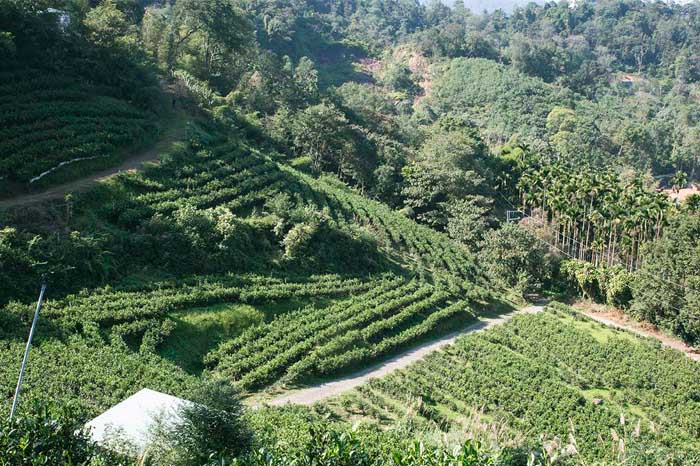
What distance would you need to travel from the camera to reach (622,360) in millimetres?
28828

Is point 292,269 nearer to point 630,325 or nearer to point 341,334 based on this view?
point 341,334

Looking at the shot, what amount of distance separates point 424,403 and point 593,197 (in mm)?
28587

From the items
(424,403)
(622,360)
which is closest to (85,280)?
(424,403)

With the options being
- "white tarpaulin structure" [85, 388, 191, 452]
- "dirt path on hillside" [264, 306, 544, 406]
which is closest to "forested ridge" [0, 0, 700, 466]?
"dirt path on hillside" [264, 306, 544, 406]

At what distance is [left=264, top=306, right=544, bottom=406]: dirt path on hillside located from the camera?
22.7 m

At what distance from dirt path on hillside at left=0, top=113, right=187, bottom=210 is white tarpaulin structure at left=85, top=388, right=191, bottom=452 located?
524 inches

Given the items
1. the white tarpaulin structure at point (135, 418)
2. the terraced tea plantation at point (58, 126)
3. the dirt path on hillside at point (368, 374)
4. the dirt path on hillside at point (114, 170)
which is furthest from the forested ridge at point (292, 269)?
the white tarpaulin structure at point (135, 418)

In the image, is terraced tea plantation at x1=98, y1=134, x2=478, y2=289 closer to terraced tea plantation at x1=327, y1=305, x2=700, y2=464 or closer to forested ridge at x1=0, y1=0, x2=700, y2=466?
forested ridge at x1=0, y1=0, x2=700, y2=466

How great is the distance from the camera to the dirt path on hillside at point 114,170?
2591 centimetres

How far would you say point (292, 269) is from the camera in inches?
1185

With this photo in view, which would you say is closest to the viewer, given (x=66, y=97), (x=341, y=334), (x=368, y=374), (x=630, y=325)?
(x=368, y=374)

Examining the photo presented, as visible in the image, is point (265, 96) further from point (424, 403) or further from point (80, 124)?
point (424, 403)

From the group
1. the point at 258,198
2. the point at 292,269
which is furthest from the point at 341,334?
the point at 258,198

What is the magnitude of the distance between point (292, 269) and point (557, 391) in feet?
44.2
